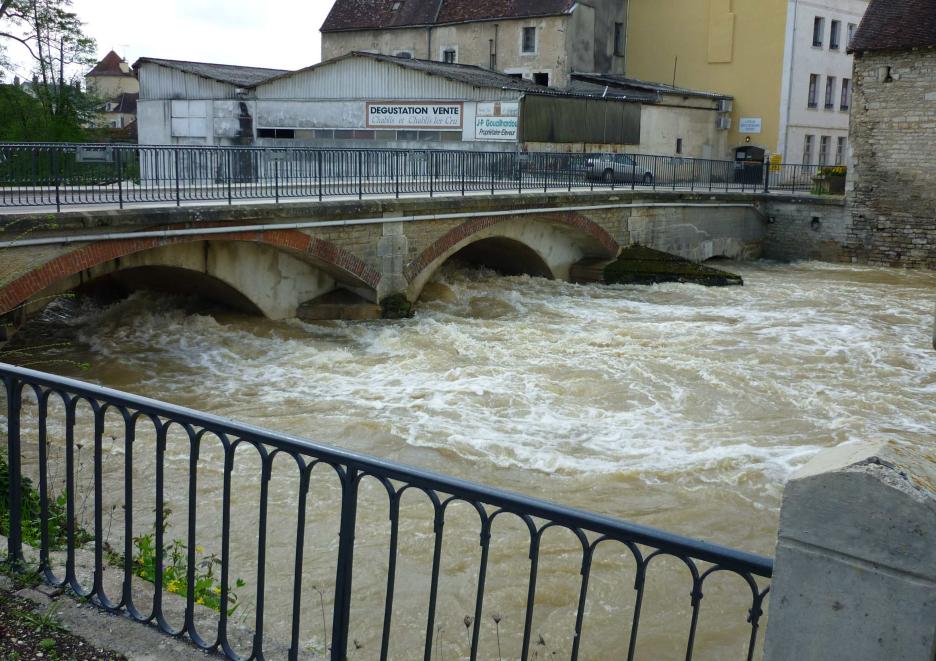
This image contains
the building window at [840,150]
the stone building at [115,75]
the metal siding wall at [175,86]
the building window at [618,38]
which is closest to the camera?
the metal siding wall at [175,86]

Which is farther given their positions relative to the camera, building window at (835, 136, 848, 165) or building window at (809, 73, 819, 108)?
building window at (835, 136, 848, 165)

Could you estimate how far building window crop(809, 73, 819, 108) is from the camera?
38031mm

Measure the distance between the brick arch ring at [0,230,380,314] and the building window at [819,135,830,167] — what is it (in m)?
26.8

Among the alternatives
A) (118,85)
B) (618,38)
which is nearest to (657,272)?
(618,38)

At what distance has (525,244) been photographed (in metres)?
23.0

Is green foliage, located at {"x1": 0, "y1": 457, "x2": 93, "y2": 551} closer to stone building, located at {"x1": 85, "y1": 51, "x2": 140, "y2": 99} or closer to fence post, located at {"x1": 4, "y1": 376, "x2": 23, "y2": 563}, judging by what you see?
fence post, located at {"x1": 4, "y1": 376, "x2": 23, "y2": 563}

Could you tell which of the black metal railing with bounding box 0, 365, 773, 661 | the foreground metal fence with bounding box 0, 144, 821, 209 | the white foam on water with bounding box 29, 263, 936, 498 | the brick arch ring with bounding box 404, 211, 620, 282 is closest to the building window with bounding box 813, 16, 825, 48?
the foreground metal fence with bounding box 0, 144, 821, 209

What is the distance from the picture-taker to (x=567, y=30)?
36031 mm

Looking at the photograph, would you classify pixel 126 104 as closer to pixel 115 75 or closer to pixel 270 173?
pixel 115 75

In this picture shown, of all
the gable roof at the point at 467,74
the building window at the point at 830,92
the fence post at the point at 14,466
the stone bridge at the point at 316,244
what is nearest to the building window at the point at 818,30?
the building window at the point at 830,92

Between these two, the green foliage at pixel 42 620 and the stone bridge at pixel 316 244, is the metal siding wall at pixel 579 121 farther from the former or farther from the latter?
the green foliage at pixel 42 620

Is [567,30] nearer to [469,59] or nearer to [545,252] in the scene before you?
[469,59]

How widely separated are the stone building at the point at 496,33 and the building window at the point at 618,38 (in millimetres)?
32

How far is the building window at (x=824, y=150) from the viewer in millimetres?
39406
